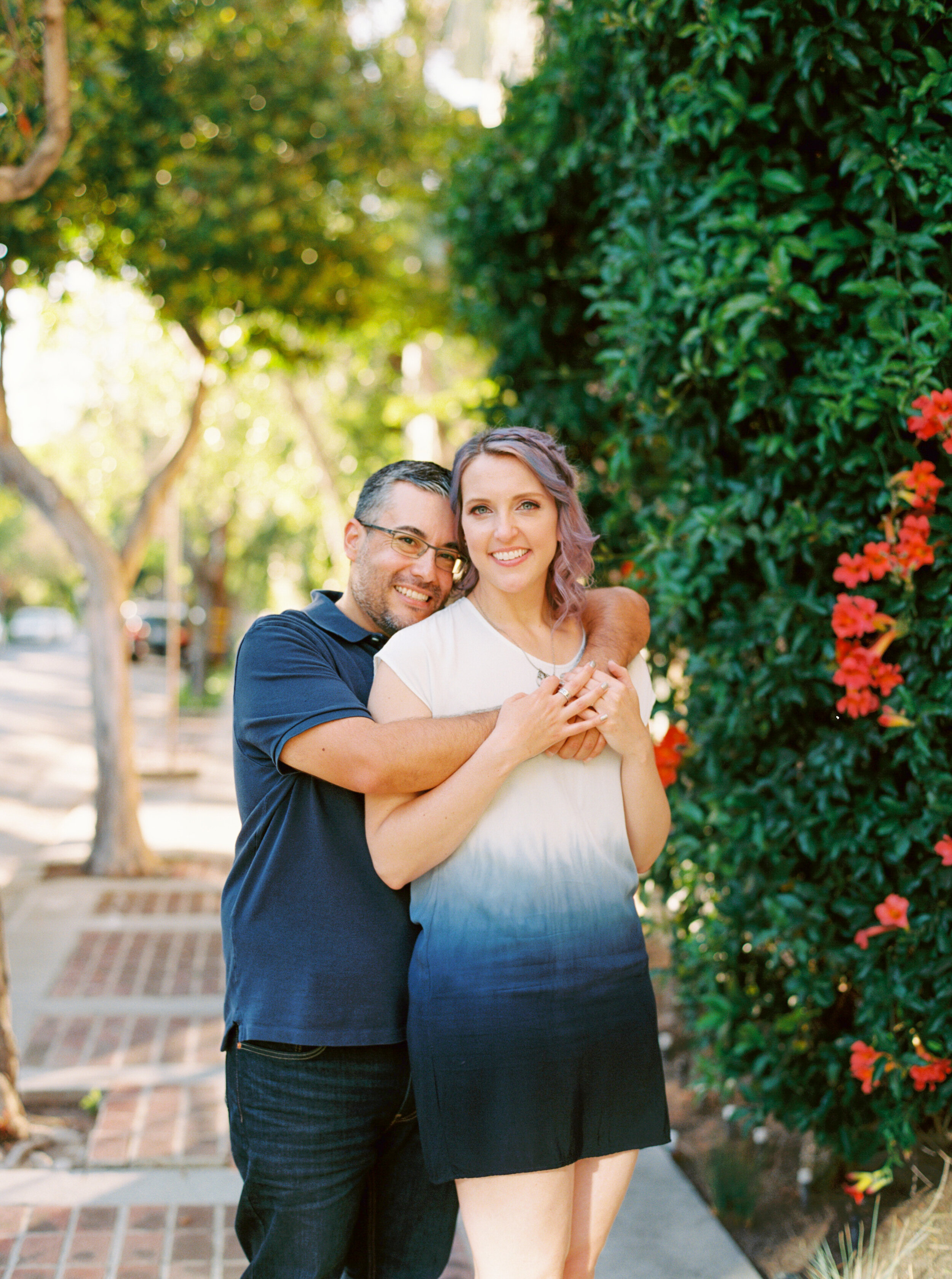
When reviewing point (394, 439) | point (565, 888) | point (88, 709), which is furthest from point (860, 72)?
point (88, 709)

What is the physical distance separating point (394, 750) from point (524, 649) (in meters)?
0.36

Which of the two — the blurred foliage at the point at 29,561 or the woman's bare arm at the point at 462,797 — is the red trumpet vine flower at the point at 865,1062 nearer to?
the woman's bare arm at the point at 462,797

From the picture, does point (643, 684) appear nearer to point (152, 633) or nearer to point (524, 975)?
point (524, 975)

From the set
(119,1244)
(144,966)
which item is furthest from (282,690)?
(144,966)

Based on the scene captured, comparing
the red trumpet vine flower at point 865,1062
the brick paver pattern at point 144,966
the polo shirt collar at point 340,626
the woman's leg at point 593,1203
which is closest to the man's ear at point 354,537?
the polo shirt collar at point 340,626

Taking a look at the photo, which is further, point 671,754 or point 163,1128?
point 163,1128

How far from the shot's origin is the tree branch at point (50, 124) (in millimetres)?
3760

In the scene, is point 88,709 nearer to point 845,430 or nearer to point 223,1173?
point 223,1173

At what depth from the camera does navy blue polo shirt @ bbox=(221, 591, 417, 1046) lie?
6.61ft


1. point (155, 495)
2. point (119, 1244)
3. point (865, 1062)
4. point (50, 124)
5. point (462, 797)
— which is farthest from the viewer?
point (155, 495)

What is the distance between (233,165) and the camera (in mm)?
7184

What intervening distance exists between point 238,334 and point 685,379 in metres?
6.33

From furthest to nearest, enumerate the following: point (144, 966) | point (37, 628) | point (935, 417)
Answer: point (37, 628) < point (144, 966) < point (935, 417)

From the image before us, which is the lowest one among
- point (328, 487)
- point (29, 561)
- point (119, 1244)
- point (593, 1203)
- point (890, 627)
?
point (119, 1244)
